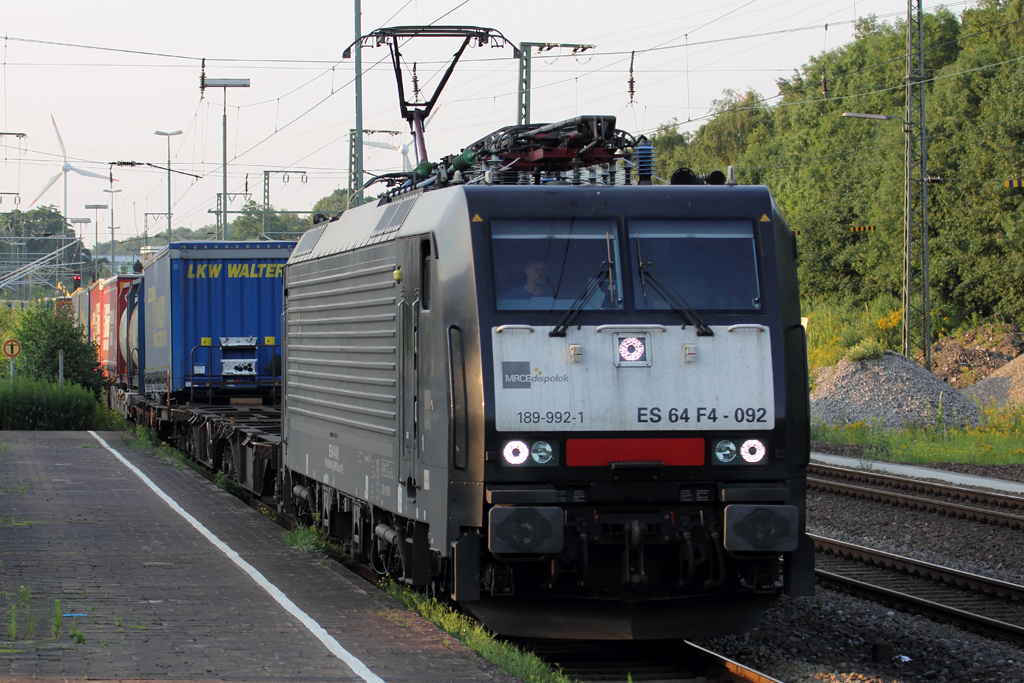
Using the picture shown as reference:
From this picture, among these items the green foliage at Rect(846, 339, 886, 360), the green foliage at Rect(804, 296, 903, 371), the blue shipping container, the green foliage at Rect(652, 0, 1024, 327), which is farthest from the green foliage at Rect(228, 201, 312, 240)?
the blue shipping container

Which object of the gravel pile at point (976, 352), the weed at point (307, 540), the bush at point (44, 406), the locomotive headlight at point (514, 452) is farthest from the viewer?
the gravel pile at point (976, 352)

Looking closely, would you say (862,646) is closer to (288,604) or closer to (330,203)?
(288,604)

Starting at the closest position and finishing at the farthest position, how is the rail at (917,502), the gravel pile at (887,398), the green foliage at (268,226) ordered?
the rail at (917,502), the gravel pile at (887,398), the green foliage at (268,226)

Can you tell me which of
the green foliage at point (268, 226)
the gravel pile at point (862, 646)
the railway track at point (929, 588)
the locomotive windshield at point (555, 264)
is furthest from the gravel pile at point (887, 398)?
the green foliage at point (268, 226)

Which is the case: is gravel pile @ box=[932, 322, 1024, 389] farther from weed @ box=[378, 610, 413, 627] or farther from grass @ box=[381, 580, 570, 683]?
weed @ box=[378, 610, 413, 627]

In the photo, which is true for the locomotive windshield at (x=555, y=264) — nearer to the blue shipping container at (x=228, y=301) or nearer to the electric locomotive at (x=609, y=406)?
the electric locomotive at (x=609, y=406)

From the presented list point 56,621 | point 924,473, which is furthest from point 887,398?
point 56,621

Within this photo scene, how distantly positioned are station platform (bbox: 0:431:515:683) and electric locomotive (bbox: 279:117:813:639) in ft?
2.56

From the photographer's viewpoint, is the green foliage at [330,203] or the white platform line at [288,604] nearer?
the white platform line at [288,604]

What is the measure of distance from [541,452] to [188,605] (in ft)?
9.73

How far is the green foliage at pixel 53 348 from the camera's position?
32312 millimetres

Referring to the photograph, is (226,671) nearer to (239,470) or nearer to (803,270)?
(239,470)

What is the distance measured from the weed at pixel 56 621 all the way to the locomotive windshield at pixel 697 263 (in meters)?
4.12

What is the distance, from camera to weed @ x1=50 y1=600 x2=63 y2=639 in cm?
744
